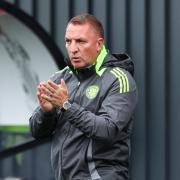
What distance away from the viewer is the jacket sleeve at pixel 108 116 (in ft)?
11.0

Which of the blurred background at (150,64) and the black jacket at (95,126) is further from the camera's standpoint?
the blurred background at (150,64)

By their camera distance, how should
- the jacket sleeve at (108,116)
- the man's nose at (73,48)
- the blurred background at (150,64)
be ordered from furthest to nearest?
1. the blurred background at (150,64)
2. the man's nose at (73,48)
3. the jacket sleeve at (108,116)

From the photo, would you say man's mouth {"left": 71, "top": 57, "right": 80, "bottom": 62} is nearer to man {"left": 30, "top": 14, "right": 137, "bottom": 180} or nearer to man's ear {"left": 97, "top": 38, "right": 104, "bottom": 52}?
man {"left": 30, "top": 14, "right": 137, "bottom": 180}

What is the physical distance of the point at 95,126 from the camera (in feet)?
11.0

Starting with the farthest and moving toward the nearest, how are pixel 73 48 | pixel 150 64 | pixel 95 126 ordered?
pixel 150 64 → pixel 73 48 → pixel 95 126

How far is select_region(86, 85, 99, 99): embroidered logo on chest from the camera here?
3.52 m

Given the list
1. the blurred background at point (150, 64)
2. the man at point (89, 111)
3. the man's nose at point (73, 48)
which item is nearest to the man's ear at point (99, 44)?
the man at point (89, 111)

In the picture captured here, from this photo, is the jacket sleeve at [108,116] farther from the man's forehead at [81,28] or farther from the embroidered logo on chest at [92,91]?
the man's forehead at [81,28]

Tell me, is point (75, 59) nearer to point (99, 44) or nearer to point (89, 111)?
point (99, 44)

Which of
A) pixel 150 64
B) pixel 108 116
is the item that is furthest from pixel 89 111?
pixel 150 64

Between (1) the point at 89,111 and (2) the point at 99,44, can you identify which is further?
(2) the point at 99,44

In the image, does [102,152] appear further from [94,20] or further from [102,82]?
[94,20]

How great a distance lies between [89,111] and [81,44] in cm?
39

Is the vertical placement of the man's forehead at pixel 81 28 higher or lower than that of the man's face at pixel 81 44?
higher
